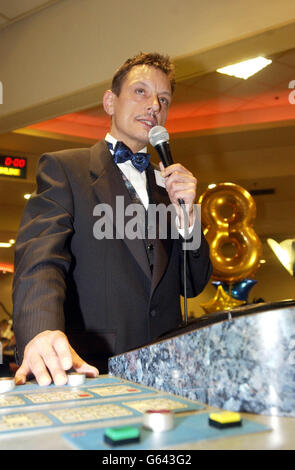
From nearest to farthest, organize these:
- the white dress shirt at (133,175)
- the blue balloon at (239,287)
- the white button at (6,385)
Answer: the white button at (6,385)
the white dress shirt at (133,175)
the blue balloon at (239,287)

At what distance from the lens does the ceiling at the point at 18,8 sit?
3.25m

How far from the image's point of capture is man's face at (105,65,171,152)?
5.17ft

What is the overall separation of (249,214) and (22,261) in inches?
114

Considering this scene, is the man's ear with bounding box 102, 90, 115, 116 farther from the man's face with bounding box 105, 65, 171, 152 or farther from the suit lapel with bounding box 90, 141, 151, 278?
the suit lapel with bounding box 90, 141, 151, 278

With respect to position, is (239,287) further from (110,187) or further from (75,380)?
(75,380)

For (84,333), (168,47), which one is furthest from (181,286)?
(168,47)

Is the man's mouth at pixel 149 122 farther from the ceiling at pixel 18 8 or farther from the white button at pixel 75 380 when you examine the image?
the ceiling at pixel 18 8

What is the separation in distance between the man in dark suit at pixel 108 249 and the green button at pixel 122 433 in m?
0.59

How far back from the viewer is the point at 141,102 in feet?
5.22

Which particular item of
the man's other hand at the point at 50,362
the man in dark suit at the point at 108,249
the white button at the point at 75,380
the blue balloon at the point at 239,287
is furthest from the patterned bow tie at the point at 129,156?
the blue balloon at the point at 239,287

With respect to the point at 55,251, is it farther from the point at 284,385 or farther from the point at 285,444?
the point at 285,444

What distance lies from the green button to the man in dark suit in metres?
0.59

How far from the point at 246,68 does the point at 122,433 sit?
448cm

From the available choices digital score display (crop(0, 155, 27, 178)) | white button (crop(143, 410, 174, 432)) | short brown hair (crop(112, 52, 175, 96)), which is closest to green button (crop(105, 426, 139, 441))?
white button (crop(143, 410, 174, 432))
